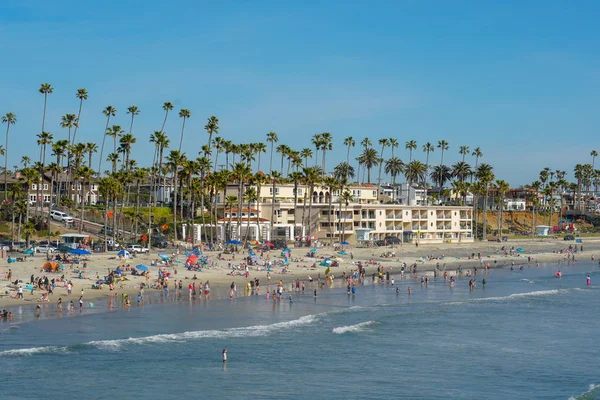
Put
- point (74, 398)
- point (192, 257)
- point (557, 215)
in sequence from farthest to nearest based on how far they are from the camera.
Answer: point (557, 215)
point (192, 257)
point (74, 398)

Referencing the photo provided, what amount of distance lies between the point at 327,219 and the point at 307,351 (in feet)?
218

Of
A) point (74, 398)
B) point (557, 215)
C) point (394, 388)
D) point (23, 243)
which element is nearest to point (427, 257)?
point (23, 243)

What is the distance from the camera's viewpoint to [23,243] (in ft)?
250

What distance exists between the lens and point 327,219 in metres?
104

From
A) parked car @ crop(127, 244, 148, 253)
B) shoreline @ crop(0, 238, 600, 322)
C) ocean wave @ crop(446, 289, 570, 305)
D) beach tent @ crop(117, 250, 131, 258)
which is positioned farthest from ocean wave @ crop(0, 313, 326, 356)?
parked car @ crop(127, 244, 148, 253)

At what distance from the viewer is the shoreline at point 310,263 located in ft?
177

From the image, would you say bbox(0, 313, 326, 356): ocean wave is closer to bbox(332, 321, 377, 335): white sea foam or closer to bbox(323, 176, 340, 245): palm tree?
bbox(332, 321, 377, 335): white sea foam

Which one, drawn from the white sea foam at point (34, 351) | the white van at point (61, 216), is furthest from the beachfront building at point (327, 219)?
the white sea foam at point (34, 351)

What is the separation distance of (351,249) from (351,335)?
52.0 meters

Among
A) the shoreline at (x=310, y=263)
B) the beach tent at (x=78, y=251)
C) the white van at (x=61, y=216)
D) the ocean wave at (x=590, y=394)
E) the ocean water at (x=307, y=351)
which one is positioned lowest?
the ocean wave at (x=590, y=394)

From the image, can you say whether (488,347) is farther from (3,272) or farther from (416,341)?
(3,272)

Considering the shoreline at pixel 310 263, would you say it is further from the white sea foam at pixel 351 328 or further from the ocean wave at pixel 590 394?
the ocean wave at pixel 590 394

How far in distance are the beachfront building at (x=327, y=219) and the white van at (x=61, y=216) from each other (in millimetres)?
14621

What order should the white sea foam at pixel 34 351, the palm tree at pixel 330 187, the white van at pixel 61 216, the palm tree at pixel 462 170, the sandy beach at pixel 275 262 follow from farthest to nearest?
the palm tree at pixel 462 170, the palm tree at pixel 330 187, the white van at pixel 61 216, the sandy beach at pixel 275 262, the white sea foam at pixel 34 351
